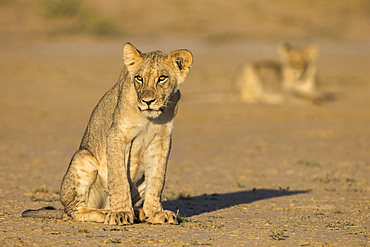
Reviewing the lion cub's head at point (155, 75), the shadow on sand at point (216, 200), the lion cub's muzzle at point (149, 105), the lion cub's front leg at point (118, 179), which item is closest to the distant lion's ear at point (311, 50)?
the shadow on sand at point (216, 200)

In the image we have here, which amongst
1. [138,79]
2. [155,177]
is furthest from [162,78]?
[155,177]

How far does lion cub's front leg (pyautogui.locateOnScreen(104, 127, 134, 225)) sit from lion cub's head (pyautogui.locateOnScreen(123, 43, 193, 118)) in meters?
0.47

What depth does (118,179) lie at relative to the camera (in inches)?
245

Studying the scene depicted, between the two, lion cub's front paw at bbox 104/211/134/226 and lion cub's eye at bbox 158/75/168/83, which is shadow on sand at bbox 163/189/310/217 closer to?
lion cub's front paw at bbox 104/211/134/226

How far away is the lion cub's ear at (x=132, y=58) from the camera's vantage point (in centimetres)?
629

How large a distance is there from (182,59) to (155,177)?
3.86ft

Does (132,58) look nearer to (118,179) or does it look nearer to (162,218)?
(118,179)

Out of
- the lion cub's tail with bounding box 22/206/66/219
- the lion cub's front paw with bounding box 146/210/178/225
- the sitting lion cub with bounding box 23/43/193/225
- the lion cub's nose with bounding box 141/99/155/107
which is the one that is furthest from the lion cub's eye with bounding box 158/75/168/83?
the lion cub's tail with bounding box 22/206/66/219

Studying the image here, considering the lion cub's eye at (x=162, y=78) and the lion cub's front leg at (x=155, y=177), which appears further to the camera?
the lion cub's front leg at (x=155, y=177)

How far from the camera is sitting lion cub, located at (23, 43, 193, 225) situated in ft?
20.1

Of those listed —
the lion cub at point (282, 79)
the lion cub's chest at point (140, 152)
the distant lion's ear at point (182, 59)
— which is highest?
the lion cub at point (282, 79)

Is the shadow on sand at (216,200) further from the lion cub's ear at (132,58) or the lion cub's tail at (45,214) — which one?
the lion cub's ear at (132,58)

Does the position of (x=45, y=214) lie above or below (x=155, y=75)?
below

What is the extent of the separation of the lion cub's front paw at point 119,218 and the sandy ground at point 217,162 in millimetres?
69
